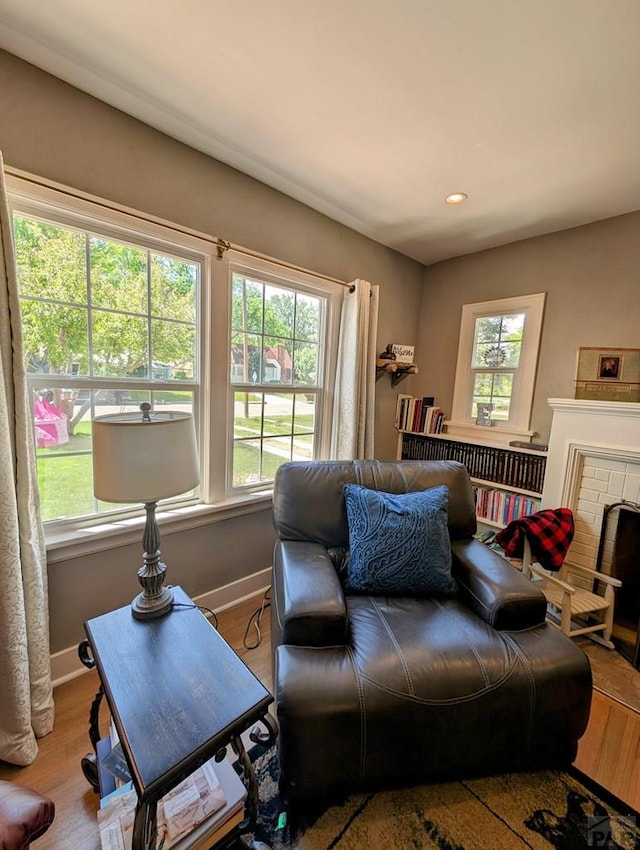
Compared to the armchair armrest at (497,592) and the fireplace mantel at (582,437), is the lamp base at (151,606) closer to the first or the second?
the armchair armrest at (497,592)

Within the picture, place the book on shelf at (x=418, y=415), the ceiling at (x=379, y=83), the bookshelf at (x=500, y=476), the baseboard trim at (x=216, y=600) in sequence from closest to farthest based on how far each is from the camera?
the ceiling at (x=379, y=83), the baseboard trim at (x=216, y=600), the bookshelf at (x=500, y=476), the book on shelf at (x=418, y=415)

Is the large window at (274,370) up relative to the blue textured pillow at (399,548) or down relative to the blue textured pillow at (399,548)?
up

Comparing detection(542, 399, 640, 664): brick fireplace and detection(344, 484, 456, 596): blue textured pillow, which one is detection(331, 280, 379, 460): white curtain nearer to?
detection(344, 484, 456, 596): blue textured pillow

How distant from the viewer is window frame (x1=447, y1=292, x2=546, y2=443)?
2.47 metres

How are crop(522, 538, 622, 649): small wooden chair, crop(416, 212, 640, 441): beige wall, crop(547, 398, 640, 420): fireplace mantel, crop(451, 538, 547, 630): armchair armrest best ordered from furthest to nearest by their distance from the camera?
→ crop(416, 212, 640, 441): beige wall, crop(547, 398, 640, 420): fireplace mantel, crop(522, 538, 622, 649): small wooden chair, crop(451, 538, 547, 630): armchair armrest

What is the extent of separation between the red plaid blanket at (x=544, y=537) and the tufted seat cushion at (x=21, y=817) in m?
2.02

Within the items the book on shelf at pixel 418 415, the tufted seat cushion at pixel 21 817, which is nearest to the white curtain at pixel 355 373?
the book on shelf at pixel 418 415

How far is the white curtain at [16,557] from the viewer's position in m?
1.15

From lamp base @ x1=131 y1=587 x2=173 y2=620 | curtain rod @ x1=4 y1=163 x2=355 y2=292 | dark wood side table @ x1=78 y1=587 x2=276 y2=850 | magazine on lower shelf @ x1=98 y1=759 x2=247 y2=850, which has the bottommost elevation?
magazine on lower shelf @ x1=98 y1=759 x2=247 y2=850

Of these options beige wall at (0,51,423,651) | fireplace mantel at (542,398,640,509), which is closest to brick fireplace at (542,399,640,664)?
fireplace mantel at (542,398,640,509)

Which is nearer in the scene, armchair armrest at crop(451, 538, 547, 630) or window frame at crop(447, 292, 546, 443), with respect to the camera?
armchair armrest at crop(451, 538, 547, 630)

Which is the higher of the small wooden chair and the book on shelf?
the book on shelf

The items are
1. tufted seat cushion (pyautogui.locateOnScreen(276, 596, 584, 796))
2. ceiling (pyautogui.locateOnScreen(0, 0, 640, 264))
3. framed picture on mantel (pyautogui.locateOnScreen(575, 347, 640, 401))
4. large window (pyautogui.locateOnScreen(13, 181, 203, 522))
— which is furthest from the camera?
framed picture on mantel (pyautogui.locateOnScreen(575, 347, 640, 401))

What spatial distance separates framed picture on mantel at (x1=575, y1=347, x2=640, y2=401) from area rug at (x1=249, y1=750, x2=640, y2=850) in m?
1.82
